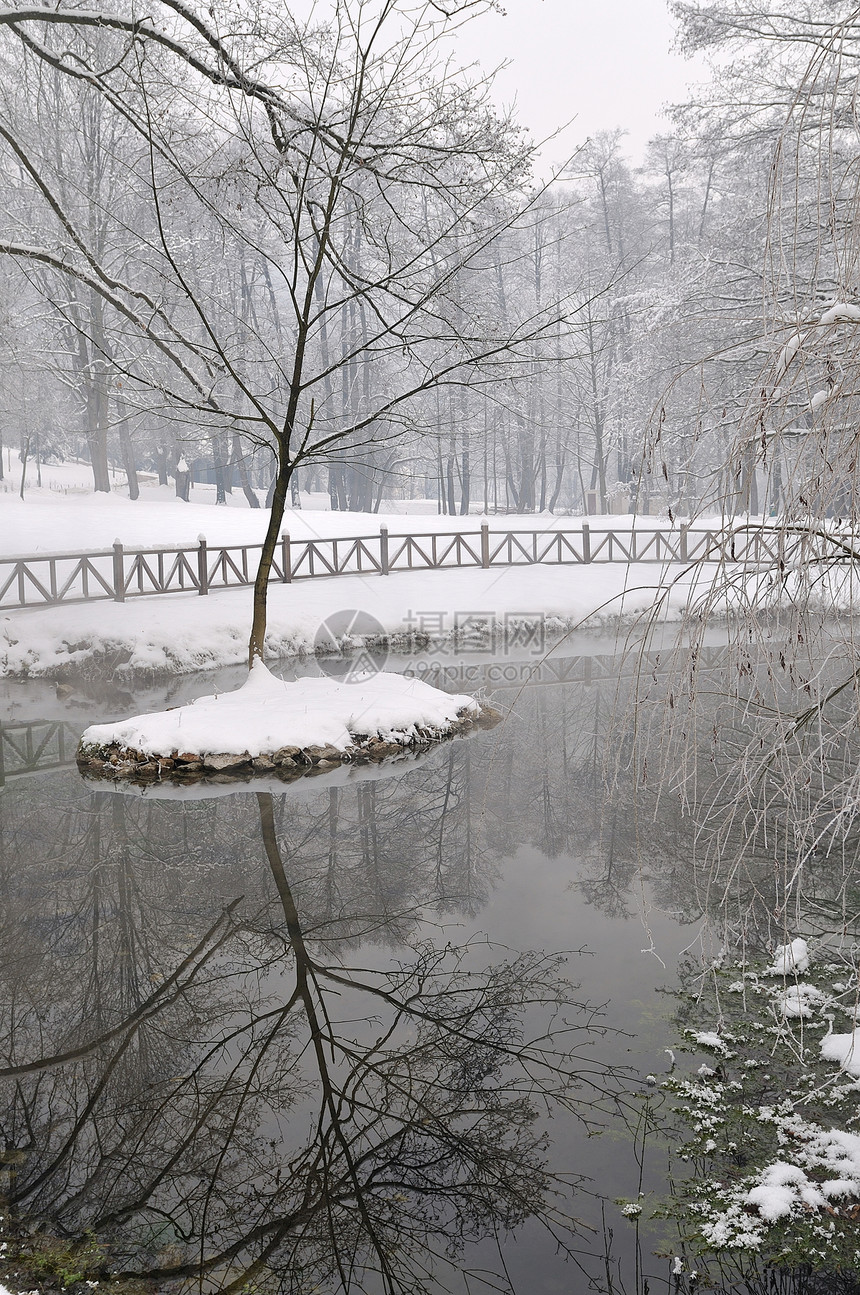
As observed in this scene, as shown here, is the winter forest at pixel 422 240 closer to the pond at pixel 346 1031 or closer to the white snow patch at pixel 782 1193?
the pond at pixel 346 1031

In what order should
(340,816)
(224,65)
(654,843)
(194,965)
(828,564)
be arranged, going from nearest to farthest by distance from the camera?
(828,564) → (194,965) → (654,843) → (340,816) → (224,65)

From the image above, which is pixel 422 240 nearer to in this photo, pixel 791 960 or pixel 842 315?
pixel 791 960

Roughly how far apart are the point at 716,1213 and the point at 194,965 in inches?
128

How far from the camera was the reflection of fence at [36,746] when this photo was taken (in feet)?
33.1

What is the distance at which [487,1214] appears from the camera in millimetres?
3676

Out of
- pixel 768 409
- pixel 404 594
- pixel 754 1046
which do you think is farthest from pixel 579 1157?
pixel 404 594

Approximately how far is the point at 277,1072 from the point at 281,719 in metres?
5.72

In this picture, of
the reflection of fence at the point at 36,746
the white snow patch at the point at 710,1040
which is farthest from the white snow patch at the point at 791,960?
the reflection of fence at the point at 36,746

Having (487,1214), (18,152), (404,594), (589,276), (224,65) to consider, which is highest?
(589,276)

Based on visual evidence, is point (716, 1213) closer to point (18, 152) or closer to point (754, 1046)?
point (754, 1046)

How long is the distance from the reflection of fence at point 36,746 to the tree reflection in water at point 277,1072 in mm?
2877

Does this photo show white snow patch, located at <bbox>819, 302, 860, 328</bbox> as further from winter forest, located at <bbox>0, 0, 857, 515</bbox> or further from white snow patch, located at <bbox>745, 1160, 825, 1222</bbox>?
white snow patch, located at <bbox>745, 1160, 825, 1222</bbox>

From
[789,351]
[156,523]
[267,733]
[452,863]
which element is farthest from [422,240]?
[156,523]

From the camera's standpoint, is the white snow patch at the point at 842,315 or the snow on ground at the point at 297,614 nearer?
the white snow patch at the point at 842,315
